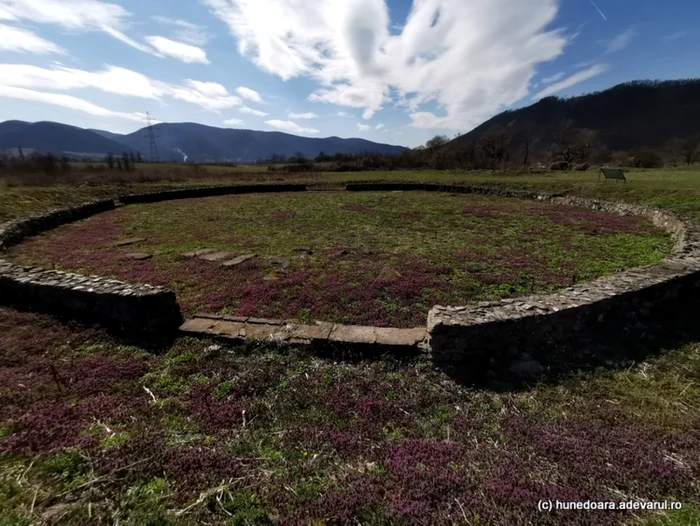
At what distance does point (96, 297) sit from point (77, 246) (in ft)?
28.1

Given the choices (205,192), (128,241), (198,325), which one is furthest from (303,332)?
(205,192)

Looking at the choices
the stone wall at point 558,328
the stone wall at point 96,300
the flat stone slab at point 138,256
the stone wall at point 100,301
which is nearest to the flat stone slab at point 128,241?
the flat stone slab at point 138,256

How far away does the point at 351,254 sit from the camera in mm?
11477

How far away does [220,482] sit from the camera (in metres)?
3.31

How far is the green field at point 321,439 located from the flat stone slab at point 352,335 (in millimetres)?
370

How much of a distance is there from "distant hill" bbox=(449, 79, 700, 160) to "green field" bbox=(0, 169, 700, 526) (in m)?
122

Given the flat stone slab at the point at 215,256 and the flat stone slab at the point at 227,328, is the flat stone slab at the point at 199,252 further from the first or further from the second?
the flat stone slab at the point at 227,328

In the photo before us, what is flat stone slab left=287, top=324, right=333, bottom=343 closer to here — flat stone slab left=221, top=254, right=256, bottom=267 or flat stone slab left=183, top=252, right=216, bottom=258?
flat stone slab left=221, top=254, right=256, bottom=267

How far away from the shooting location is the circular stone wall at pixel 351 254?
7.91 meters

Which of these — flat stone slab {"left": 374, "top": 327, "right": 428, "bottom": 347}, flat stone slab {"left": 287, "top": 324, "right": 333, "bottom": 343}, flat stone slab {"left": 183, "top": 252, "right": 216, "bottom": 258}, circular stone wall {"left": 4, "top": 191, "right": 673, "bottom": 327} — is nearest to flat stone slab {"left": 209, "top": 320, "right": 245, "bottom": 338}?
circular stone wall {"left": 4, "top": 191, "right": 673, "bottom": 327}

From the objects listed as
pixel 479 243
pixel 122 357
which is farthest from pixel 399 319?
pixel 479 243

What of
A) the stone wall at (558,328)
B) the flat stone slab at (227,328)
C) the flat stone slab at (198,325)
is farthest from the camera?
the flat stone slab at (198,325)

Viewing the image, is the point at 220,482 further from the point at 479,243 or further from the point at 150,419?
the point at 479,243

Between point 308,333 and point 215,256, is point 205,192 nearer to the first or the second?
point 215,256
